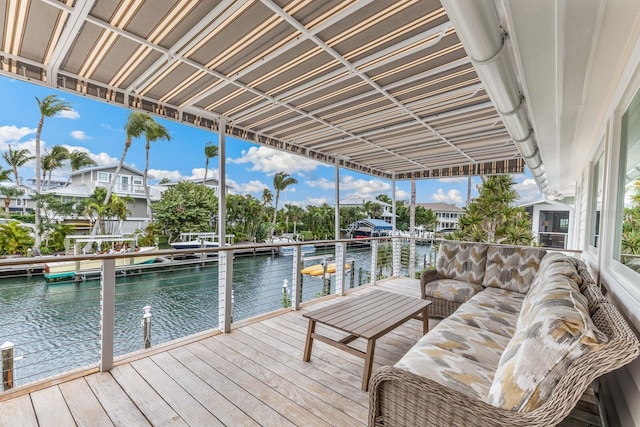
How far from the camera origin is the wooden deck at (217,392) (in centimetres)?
176

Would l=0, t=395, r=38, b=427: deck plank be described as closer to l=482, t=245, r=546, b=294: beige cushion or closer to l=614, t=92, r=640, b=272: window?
l=614, t=92, r=640, b=272: window

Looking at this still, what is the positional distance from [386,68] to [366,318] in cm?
237

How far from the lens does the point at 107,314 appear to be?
2.30 meters

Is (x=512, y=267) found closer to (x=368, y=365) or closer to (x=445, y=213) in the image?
(x=368, y=365)

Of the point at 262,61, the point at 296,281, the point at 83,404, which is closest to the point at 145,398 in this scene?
the point at 83,404

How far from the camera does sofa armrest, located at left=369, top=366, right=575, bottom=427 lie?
0.93 meters

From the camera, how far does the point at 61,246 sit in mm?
13164

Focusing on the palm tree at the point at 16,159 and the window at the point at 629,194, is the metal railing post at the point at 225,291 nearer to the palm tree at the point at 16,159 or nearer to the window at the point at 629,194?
the window at the point at 629,194

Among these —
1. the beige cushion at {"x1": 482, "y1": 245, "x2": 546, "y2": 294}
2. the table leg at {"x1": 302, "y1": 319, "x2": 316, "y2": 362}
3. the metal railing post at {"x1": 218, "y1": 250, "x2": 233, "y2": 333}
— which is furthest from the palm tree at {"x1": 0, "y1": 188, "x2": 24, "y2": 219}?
the beige cushion at {"x1": 482, "y1": 245, "x2": 546, "y2": 294}

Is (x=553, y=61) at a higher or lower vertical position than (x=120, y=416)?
higher

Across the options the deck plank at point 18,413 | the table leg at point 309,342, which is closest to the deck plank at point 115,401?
the deck plank at point 18,413

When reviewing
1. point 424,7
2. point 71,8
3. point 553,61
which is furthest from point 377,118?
point 71,8

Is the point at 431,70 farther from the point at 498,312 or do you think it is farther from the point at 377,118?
the point at 498,312

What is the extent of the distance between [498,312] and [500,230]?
678 centimetres
